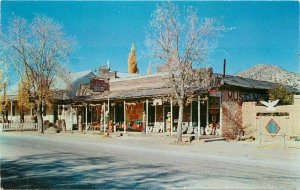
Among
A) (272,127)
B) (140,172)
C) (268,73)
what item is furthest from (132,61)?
(140,172)

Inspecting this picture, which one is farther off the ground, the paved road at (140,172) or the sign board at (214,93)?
the sign board at (214,93)

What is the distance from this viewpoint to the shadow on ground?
30.4ft

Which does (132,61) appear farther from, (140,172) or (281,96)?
(140,172)

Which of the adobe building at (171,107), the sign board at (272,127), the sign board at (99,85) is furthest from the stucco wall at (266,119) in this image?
the sign board at (99,85)

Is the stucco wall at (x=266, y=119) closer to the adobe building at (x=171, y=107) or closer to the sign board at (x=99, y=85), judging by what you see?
the adobe building at (x=171, y=107)

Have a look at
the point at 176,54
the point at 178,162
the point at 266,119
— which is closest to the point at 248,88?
the point at 266,119

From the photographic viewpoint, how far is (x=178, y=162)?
534 inches

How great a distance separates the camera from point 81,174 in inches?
426

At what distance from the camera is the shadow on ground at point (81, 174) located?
30.4 ft

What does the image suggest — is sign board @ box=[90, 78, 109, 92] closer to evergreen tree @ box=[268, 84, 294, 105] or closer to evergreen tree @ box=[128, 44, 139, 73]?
evergreen tree @ box=[268, 84, 294, 105]

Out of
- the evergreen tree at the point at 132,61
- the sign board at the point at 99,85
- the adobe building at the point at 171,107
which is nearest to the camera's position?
the adobe building at the point at 171,107

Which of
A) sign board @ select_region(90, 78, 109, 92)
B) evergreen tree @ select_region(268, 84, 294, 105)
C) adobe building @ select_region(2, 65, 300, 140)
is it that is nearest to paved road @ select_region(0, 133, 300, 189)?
adobe building @ select_region(2, 65, 300, 140)

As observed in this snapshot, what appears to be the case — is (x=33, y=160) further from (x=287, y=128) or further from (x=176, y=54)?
(x=287, y=128)

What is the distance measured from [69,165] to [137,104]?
1843cm
